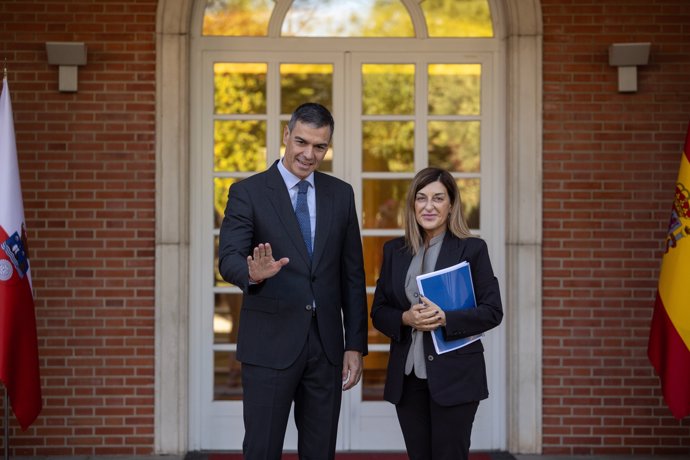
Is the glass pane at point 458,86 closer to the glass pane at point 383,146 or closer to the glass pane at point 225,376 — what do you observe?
the glass pane at point 383,146

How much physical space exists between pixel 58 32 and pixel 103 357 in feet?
6.63

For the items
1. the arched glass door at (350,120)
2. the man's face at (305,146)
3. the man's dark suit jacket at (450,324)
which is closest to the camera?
the man's face at (305,146)

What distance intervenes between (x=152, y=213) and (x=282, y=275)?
2204mm

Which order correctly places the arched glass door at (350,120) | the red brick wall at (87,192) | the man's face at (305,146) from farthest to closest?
1. the arched glass door at (350,120)
2. the red brick wall at (87,192)
3. the man's face at (305,146)

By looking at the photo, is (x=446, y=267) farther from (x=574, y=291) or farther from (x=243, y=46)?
(x=243, y=46)

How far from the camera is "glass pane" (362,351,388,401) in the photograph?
590 cm

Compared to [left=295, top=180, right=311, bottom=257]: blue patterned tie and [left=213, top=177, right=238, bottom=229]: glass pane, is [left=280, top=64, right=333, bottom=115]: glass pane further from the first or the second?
[left=295, top=180, right=311, bottom=257]: blue patterned tie

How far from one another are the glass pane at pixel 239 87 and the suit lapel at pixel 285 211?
7.41 feet

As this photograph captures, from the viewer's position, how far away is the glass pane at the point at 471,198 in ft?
19.3

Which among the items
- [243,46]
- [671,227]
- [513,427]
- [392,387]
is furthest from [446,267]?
[243,46]

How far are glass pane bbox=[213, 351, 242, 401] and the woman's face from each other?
246 centimetres

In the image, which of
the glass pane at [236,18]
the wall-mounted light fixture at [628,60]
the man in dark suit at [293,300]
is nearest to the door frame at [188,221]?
the glass pane at [236,18]

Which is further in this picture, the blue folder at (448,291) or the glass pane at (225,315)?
the glass pane at (225,315)

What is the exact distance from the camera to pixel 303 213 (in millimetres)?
3727
